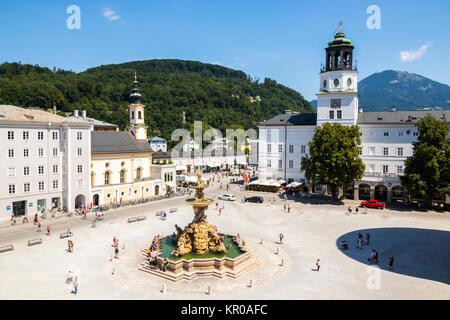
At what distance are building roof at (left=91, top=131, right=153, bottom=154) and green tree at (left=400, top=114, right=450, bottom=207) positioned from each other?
39705mm

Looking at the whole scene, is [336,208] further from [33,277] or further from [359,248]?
[33,277]

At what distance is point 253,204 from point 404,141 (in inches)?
990

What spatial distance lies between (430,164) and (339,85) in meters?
19.2

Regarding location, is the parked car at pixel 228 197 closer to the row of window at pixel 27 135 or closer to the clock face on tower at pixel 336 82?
the row of window at pixel 27 135

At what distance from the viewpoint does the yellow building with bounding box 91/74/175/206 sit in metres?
46.3

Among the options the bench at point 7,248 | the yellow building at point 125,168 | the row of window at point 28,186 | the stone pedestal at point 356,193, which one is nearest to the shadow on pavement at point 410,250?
the stone pedestal at point 356,193

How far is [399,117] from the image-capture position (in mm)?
51312

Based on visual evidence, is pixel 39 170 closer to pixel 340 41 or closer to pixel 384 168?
pixel 340 41

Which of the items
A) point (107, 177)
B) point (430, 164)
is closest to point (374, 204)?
point (430, 164)

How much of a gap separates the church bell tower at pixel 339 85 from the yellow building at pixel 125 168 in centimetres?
2854

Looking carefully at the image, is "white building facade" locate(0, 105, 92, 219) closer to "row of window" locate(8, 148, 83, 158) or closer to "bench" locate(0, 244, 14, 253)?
"row of window" locate(8, 148, 83, 158)

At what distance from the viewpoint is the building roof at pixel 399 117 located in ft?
163

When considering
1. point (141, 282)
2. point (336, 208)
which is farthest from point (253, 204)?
point (141, 282)

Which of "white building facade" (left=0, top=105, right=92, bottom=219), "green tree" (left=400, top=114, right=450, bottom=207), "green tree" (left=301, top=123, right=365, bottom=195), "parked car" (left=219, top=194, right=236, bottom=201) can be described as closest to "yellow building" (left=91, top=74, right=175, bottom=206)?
"white building facade" (left=0, top=105, right=92, bottom=219)
